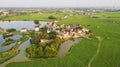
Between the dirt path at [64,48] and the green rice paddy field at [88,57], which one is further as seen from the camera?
the dirt path at [64,48]

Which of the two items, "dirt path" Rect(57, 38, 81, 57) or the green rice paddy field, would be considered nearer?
the green rice paddy field

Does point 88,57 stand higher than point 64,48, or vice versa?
point 88,57

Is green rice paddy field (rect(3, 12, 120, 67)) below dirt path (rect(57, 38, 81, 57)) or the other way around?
the other way around

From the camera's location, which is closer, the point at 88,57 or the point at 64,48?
the point at 88,57

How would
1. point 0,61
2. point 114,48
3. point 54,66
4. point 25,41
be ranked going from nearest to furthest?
point 54,66, point 0,61, point 114,48, point 25,41

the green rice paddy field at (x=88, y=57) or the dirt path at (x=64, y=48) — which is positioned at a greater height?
the green rice paddy field at (x=88, y=57)

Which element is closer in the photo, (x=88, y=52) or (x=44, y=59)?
(x=44, y=59)

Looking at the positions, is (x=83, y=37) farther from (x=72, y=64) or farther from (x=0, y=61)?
(x=0, y=61)

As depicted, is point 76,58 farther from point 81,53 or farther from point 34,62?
point 34,62

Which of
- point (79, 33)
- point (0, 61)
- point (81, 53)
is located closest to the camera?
point (0, 61)

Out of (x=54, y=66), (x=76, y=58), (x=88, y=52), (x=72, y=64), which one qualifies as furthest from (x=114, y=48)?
(x=54, y=66)
